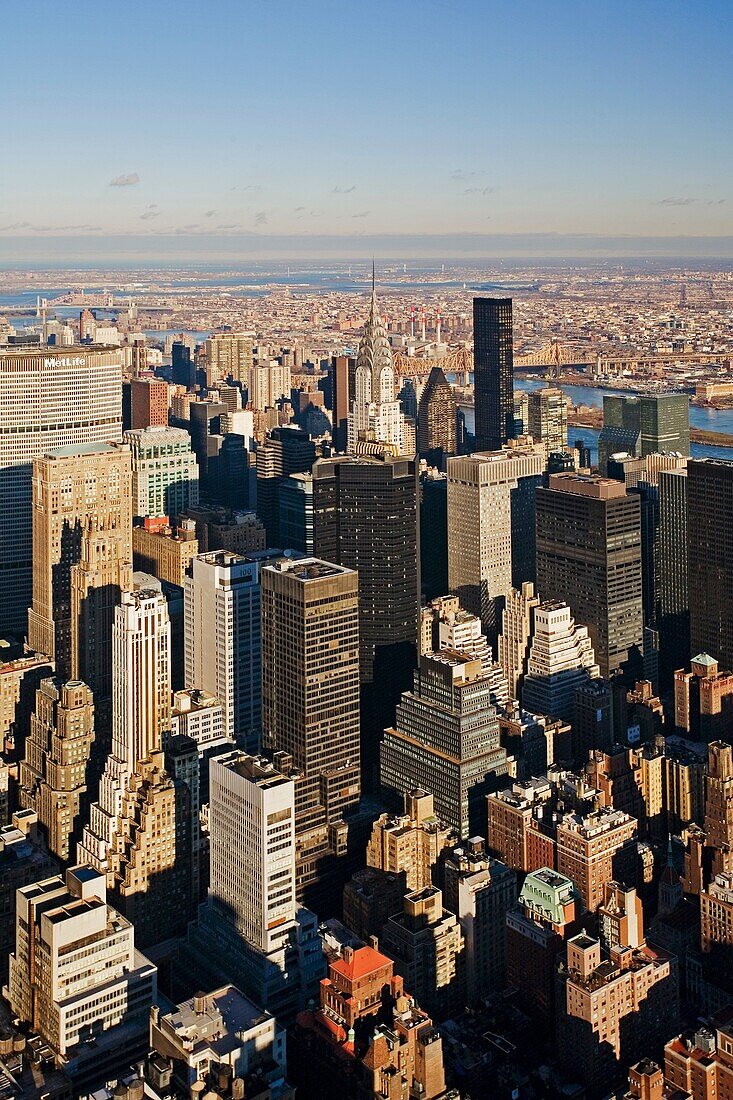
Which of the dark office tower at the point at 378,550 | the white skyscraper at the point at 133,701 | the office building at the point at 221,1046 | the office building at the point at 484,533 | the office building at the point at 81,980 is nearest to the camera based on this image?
the office building at the point at 221,1046

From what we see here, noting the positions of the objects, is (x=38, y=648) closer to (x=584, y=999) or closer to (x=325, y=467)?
(x=325, y=467)

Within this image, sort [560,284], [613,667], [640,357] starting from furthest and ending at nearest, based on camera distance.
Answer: [560,284] → [640,357] → [613,667]

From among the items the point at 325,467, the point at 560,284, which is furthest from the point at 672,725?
the point at 560,284

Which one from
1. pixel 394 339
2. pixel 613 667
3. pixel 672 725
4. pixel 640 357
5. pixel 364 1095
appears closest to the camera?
pixel 364 1095

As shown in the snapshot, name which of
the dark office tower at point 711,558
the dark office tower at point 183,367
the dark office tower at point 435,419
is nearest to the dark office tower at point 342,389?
the dark office tower at point 435,419

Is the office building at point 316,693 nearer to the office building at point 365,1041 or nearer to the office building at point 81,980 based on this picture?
the office building at point 81,980

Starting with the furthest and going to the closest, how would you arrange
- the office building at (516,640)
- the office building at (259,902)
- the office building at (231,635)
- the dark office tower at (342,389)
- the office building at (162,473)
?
the dark office tower at (342,389) → the office building at (162,473) → the office building at (516,640) → the office building at (231,635) → the office building at (259,902)

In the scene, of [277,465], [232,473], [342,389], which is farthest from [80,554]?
[342,389]
